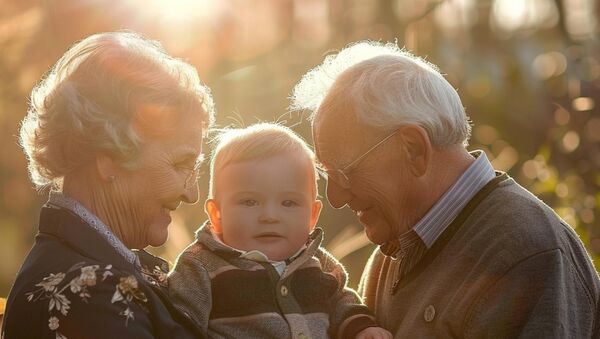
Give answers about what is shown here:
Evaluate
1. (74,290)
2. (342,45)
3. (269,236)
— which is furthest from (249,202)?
(342,45)

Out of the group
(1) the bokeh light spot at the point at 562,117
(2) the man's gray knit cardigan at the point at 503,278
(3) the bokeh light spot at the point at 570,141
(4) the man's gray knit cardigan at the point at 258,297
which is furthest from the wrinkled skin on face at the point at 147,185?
(1) the bokeh light spot at the point at 562,117

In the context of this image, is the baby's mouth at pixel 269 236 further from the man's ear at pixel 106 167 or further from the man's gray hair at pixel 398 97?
the man's ear at pixel 106 167

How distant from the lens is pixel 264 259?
3.55 m

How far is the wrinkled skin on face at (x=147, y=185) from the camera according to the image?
3295 millimetres

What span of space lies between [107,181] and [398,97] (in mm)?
1004

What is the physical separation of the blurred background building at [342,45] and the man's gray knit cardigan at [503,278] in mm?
1900

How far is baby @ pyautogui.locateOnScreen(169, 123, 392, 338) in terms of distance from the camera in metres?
3.44

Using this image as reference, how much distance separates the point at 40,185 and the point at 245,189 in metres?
0.71

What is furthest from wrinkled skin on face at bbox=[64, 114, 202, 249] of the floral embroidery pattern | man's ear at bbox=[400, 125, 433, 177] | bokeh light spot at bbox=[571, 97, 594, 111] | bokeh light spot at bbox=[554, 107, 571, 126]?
bokeh light spot at bbox=[554, 107, 571, 126]

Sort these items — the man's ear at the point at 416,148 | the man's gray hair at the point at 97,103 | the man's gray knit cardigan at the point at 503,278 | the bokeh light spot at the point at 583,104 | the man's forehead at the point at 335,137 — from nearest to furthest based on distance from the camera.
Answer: the man's gray knit cardigan at the point at 503,278 → the man's gray hair at the point at 97,103 → the man's ear at the point at 416,148 → the man's forehead at the point at 335,137 → the bokeh light spot at the point at 583,104

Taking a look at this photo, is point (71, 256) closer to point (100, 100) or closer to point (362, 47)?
point (100, 100)

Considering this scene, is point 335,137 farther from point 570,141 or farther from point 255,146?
point 570,141

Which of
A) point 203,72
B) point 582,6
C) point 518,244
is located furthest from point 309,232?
point 582,6

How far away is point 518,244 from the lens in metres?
3.15
